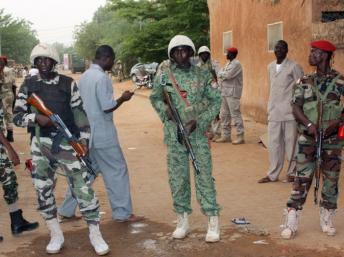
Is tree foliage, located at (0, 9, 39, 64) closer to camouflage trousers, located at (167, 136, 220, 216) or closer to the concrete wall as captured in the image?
the concrete wall

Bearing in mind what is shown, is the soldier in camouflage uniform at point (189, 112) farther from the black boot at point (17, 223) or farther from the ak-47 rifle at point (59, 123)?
the black boot at point (17, 223)

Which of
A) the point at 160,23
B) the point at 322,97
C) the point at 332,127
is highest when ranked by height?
the point at 160,23

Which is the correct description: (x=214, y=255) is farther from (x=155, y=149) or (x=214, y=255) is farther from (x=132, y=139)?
(x=132, y=139)

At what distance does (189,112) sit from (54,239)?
1.50m

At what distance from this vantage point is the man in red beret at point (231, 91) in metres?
9.27

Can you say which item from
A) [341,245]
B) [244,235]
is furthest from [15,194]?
[341,245]

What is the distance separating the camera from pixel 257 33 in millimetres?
12328

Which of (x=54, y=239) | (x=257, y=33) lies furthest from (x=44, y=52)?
(x=257, y=33)

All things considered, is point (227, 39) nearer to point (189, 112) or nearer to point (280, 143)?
point (280, 143)

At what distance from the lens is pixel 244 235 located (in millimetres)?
4785

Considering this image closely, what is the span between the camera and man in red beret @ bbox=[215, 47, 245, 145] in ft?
30.4

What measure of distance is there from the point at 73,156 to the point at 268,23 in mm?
8142

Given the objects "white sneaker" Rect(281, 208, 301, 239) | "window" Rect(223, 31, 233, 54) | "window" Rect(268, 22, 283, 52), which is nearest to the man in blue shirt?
"white sneaker" Rect(281, 208, 301, 239)

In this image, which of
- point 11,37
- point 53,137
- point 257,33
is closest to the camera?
point 53,137
